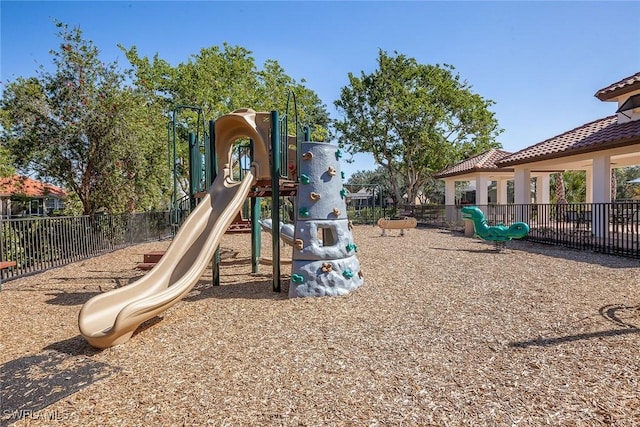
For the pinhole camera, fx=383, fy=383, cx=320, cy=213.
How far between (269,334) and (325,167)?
10.2ft

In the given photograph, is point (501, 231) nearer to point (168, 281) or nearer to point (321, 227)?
point (321, 227)

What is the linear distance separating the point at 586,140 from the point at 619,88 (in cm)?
181

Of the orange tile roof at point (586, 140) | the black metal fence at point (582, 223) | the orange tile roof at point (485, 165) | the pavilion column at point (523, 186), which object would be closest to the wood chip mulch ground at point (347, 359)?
the black metal fence at point (582, 223)

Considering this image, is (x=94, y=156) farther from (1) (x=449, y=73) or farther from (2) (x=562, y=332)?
(1) (x=449, y=73)

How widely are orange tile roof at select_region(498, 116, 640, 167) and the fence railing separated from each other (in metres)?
15.5

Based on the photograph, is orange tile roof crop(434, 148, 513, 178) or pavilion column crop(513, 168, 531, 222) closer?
pavilion column crop(513, 168, 531, 222)

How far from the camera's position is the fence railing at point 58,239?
8.70m

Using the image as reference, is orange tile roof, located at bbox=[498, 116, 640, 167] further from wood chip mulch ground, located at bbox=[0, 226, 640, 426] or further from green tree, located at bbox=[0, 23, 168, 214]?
green tree, located at bbox=[0, 23, 168, 214]

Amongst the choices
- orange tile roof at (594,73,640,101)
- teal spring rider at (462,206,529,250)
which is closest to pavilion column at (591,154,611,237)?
orange tile roof at (594,73,640,101)

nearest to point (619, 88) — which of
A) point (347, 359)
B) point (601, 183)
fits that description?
point (601, 183)

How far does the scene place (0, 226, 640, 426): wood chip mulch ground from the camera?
2.83m

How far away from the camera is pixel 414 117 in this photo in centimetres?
2750

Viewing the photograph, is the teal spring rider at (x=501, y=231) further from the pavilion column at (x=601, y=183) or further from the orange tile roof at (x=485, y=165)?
the orange tile roof at (x=485, y=165)

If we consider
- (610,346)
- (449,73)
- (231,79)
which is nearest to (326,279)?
(610,346)
